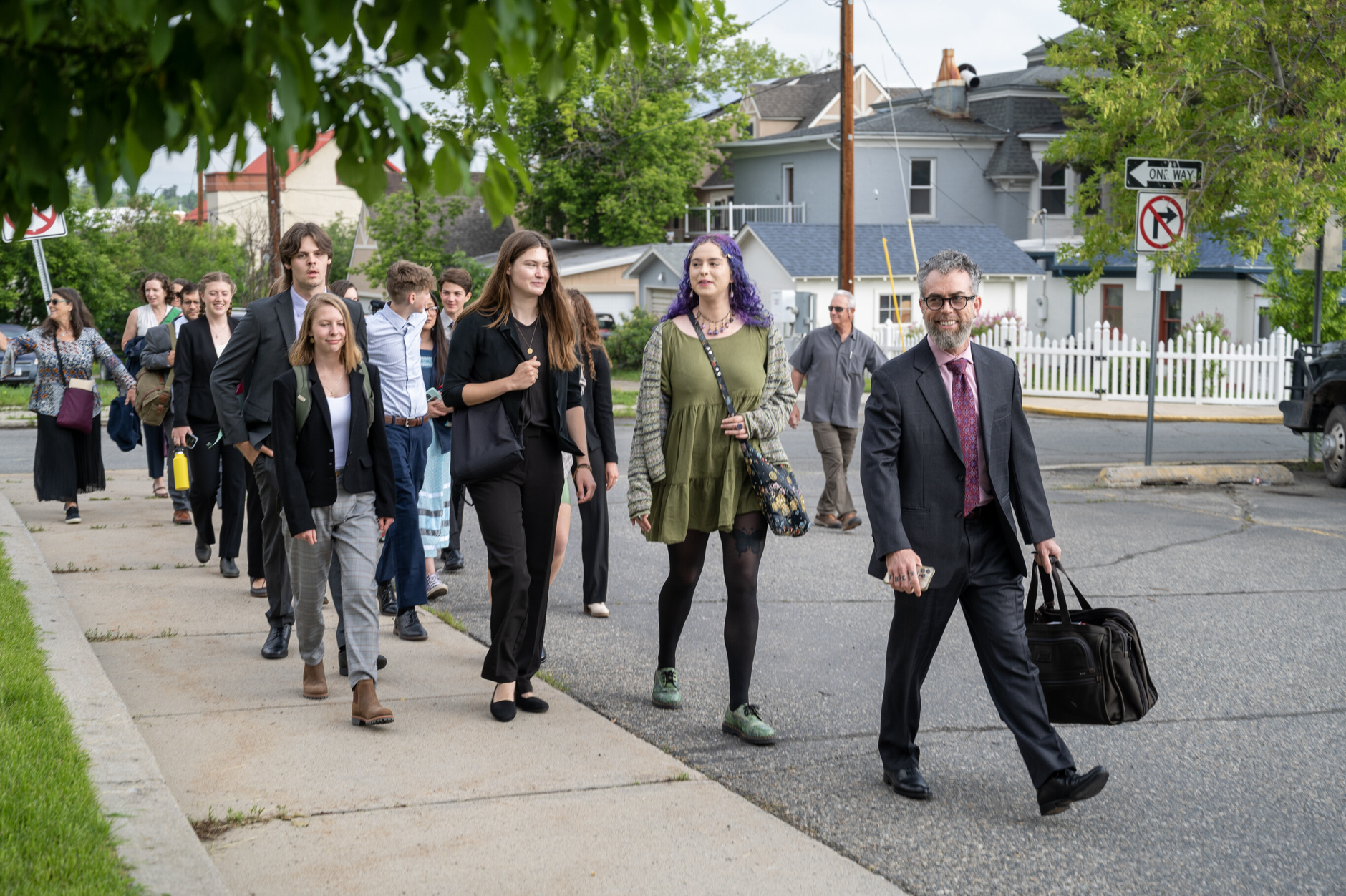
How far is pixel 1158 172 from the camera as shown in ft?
44.6

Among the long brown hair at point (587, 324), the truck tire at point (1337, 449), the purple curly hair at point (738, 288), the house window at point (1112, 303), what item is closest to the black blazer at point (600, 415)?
the long brown hair at point (587, 324)

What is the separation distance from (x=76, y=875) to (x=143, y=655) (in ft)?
10.8

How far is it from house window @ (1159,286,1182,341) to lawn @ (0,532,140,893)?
105 feet

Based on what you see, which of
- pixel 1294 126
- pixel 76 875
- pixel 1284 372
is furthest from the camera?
pixel 1284 372

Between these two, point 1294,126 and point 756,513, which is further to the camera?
point 1294,126

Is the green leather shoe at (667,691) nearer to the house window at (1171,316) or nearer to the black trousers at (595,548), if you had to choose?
the black trousers at (595,548)

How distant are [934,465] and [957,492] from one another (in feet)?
0.39

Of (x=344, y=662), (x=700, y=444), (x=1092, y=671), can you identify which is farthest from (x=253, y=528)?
(x=1092, y=671)

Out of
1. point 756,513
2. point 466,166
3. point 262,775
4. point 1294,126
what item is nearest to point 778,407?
point 756,513

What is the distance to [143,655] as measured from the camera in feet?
21.9

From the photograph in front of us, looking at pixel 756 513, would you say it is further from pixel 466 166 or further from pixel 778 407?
pixel 466 166

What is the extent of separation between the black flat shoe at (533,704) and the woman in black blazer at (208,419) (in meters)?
3.52

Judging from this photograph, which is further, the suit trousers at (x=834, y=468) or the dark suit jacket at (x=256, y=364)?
the suit trousers at (x=834, y=468)

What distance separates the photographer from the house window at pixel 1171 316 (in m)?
33.8
